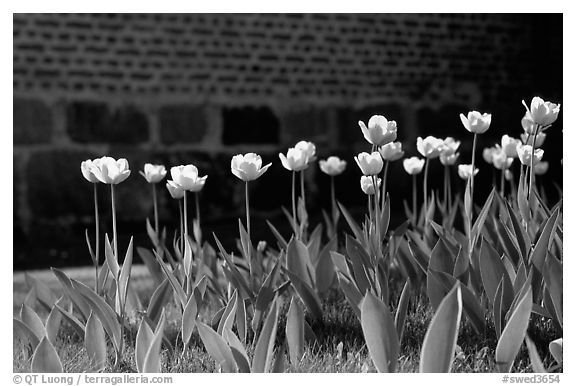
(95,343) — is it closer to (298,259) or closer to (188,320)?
(188,320)

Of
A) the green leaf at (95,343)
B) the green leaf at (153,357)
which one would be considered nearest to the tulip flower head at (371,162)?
the green leaf at (153,357)

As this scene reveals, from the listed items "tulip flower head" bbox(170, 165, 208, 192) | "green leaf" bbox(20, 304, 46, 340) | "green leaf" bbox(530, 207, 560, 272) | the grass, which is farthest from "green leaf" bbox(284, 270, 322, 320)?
"green leaf" bbox(20, 304, 46, 340)

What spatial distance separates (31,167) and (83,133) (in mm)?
489

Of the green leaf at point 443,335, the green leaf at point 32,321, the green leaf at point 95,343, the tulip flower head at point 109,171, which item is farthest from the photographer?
the green leaf at point 32,321

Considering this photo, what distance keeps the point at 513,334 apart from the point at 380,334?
324 mm

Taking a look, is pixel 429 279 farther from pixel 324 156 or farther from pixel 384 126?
pixel 324 156

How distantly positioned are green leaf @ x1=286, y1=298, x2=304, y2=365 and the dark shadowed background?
11.7 ft

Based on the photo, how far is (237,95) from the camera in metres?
7.07

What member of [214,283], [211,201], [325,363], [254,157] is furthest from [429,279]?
[211,201]

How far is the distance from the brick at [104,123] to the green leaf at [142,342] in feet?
15.5

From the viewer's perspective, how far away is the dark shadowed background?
21.4ft

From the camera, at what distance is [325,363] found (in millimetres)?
2324

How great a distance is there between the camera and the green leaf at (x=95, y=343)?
2246mm

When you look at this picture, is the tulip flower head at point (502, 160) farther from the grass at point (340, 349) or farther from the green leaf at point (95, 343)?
the green leaf at point (95, 343)
